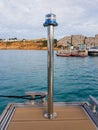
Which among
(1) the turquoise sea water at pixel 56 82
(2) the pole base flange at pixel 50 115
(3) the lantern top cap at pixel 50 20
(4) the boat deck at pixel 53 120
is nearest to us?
(4) the boat deck at pixel 53 120

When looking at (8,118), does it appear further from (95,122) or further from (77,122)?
(95,122)

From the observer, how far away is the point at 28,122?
14.1 feet

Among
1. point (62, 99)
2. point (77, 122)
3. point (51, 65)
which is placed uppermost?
point (51, 65)

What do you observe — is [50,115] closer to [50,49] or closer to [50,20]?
[50,49]

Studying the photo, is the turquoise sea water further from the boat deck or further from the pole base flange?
the pole base flange

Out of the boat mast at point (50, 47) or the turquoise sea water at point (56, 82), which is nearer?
the boat mast at point (50, 47)

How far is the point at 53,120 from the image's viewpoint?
4414mm

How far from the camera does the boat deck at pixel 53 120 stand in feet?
13.3

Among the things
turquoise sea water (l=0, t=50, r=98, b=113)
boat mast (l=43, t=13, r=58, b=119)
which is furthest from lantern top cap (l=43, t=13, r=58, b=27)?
turquoise sea water (l=0, t=50, r=98, b=113)

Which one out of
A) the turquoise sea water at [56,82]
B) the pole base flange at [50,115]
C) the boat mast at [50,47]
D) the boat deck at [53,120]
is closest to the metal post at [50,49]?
the boat mast at [50,47]

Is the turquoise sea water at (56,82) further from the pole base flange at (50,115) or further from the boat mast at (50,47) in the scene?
the boat mast at (50,47)

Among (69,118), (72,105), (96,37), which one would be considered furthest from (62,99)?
(96,37)

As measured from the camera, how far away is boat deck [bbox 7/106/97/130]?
13.3ft

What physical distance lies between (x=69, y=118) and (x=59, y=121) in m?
0.30
